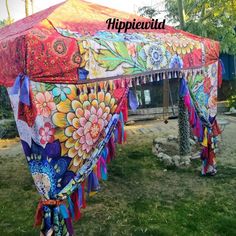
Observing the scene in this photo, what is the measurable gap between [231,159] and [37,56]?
497cm

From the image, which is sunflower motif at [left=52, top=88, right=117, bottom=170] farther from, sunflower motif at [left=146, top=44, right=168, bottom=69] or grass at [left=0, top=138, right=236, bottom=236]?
grass at [left=0, top=138, right=236, bottom=236]

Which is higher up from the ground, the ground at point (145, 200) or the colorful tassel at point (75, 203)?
the colorful tassel at point (75, 203)

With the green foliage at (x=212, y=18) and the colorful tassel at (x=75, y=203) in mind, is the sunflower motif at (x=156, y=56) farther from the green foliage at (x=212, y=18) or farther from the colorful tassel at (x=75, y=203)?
the green foliage at (x=212, y=18)

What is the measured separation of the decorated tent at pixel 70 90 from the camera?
314 cm

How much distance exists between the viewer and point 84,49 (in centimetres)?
342

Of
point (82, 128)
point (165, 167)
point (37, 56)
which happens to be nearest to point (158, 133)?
point (165, 167)

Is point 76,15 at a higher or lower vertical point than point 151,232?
higher

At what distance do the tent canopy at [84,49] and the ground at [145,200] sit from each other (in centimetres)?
205

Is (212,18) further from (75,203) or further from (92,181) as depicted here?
(75,203)

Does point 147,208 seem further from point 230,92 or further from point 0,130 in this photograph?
point 230,92

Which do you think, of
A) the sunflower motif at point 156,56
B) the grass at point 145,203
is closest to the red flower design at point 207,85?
the sunflower motif at point 156,56

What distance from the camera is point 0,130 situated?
409 inches

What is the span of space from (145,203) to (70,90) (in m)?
2.41

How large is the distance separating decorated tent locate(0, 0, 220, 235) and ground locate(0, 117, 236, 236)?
839mm
